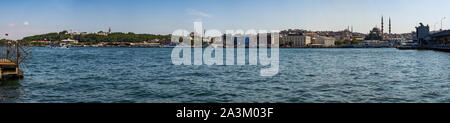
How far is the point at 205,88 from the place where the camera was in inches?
511

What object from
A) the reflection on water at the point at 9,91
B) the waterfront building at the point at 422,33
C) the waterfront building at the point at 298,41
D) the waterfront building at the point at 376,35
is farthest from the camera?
the waterfront building at the point at 376,35

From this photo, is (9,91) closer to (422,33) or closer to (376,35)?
(422,33)

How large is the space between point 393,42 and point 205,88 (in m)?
164

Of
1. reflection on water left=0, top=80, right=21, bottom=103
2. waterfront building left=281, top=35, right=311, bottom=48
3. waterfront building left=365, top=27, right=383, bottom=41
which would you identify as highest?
waterfront building left=365, top=27, right=383, bottom=41

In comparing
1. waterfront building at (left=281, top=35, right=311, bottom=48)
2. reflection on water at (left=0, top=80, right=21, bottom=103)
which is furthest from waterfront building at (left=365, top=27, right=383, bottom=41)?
reflection on water at (left=0, top=80, right=21, bottom=103)

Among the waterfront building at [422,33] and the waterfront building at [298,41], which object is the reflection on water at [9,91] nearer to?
the waterfront building at [422,33]

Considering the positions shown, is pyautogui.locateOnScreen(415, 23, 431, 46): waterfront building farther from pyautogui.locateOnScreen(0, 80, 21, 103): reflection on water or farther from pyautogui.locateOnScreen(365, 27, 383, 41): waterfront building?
pyautogui.locateOnScreen(0, 80, 21, 103): reflection on water

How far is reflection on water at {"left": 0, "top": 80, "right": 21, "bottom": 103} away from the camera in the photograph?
1013 centimetres

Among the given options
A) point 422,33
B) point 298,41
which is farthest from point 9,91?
point 298,41

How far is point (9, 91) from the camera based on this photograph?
11570mm

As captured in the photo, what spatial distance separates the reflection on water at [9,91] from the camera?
399 inches


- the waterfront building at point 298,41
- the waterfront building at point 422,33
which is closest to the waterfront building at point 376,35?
the waterfront building at point 298,41
